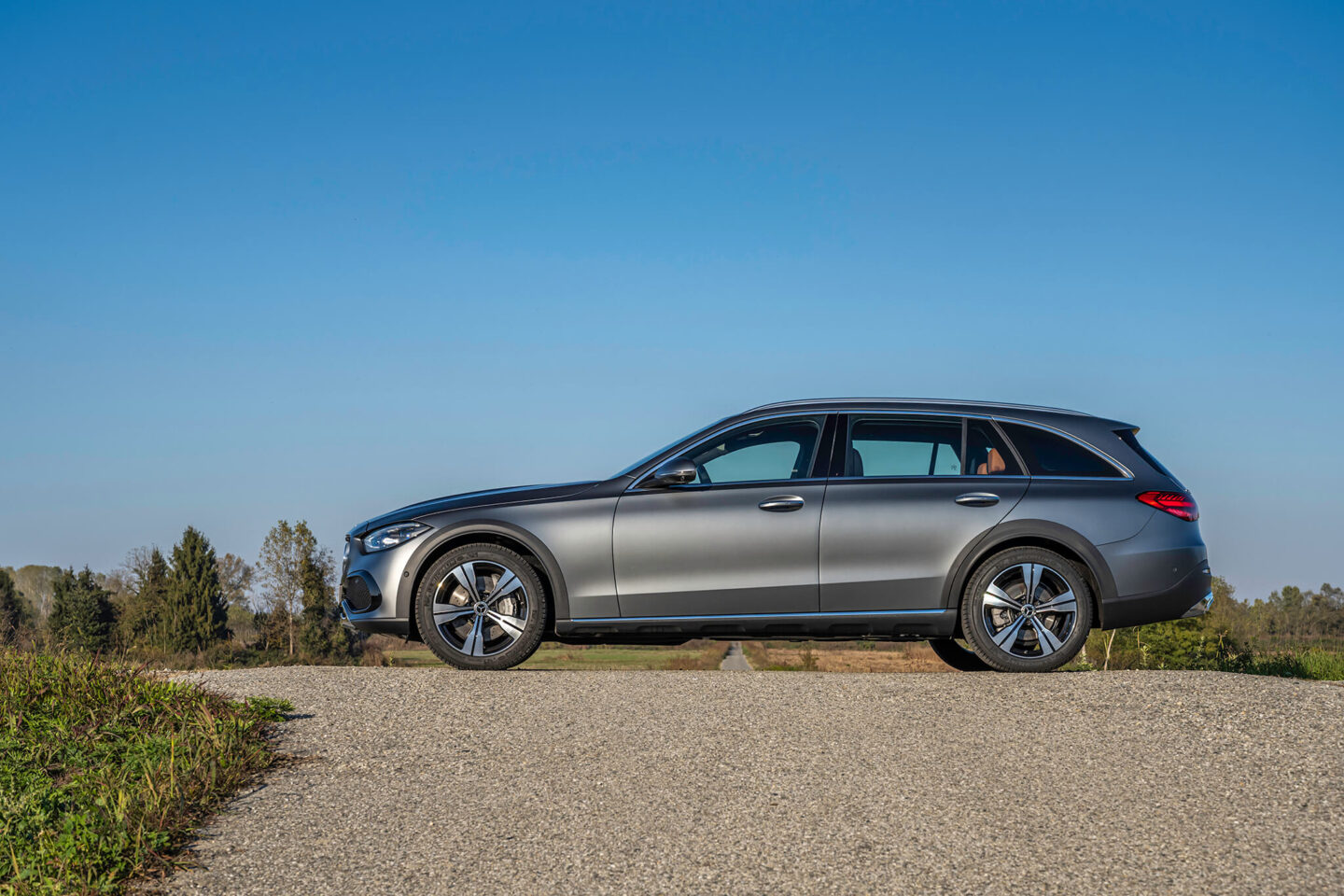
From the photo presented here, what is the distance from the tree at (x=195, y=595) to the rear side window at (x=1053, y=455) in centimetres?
6096

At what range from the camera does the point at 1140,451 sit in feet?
25.3

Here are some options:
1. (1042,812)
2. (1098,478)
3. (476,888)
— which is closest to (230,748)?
(476,888)

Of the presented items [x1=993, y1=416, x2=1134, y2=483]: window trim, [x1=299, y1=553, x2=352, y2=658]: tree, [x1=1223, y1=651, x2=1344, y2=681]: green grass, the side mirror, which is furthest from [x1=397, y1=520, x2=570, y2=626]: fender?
[x1=299, y1=553, x2=352, y2=658]: tree

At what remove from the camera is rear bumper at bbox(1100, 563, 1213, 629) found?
24.2 ft

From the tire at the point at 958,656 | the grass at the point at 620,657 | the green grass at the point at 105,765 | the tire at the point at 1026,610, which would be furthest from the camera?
the grass at the point at 620,657

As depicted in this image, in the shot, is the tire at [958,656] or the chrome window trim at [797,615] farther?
the tire at [958,656]

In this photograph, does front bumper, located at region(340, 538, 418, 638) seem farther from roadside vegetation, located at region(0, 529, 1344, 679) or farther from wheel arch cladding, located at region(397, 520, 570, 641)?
roadside vegetation, located at region(0, 529, 1344, 679)

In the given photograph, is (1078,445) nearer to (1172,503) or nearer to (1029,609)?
(1172,503)

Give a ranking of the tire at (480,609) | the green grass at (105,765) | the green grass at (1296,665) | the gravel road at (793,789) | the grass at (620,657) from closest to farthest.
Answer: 1. the gravel road at (793,789)
2. the green grass at (105,765)
3. the tire at (480,609)
4. the green grass at (1296,665)
5. the grass at (620,657)

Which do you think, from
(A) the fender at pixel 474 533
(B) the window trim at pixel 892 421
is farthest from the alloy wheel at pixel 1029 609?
(A) the fender at pixel 474 533

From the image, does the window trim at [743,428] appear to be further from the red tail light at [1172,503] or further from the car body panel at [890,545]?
the red tail light at [1172,503]

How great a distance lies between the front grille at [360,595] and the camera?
7637 mm

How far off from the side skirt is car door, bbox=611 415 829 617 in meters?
0.06

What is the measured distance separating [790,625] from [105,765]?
4.20m
